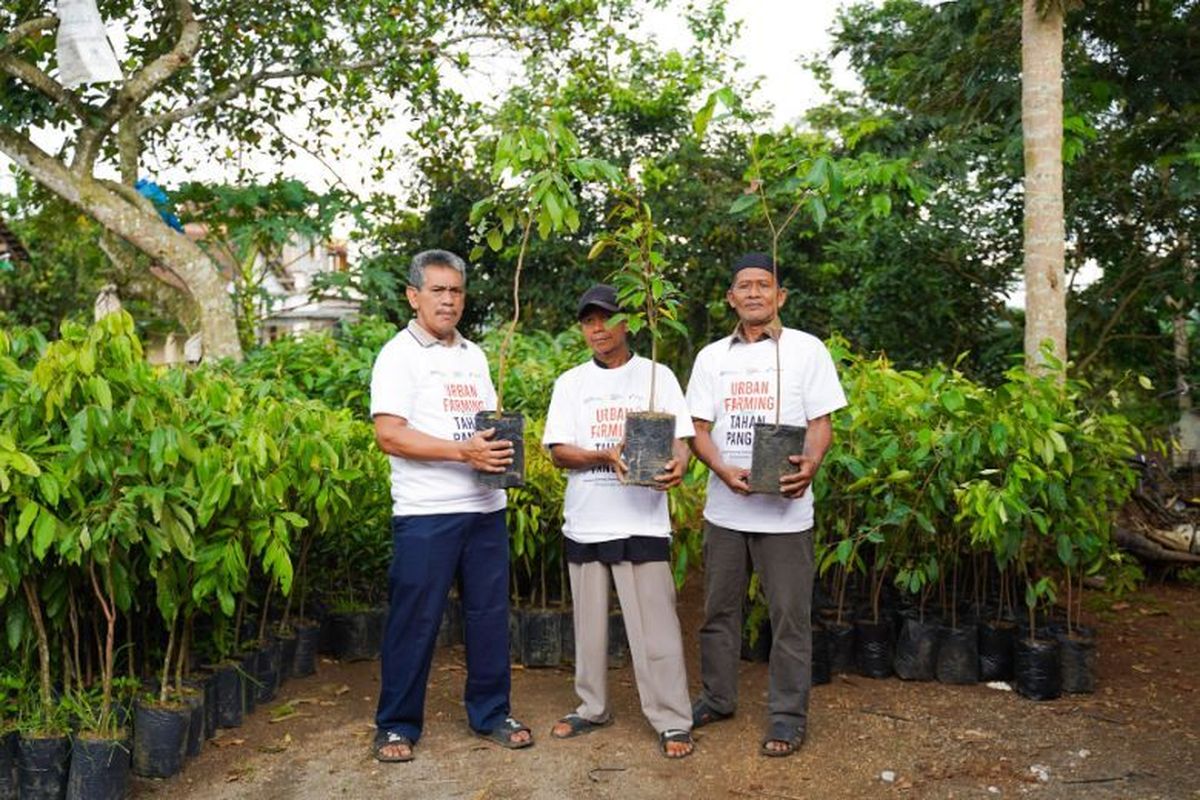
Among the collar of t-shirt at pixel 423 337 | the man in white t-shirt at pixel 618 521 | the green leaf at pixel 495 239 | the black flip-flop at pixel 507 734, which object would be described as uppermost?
the green leaf at pixel 495 239

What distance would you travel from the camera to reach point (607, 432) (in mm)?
3898

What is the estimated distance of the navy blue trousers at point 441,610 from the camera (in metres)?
3.78

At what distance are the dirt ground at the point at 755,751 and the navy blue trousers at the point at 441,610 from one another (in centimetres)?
17

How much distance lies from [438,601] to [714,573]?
3.08 feet

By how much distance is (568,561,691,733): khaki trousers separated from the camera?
3.84 m

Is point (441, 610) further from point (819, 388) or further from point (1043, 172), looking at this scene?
point (1043, 172)

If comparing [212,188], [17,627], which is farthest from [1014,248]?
[17,627]

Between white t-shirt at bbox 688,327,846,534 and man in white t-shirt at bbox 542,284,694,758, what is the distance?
16 centimetres

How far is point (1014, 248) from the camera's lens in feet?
34.7

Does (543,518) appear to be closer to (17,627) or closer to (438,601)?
(438,601)

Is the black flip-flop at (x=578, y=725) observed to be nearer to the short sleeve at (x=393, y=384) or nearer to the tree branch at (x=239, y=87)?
the short sleeve at (x=393, y=384)

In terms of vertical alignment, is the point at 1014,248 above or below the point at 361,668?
above

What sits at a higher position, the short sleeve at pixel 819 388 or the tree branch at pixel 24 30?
the tree branch at pixel 24 30

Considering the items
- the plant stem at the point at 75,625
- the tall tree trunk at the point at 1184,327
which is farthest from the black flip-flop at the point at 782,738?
the tall tree trunk at the point at 1184,327
